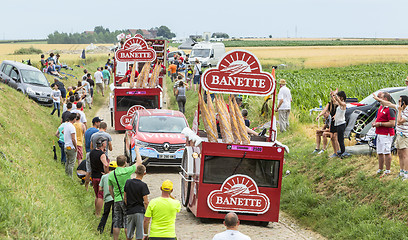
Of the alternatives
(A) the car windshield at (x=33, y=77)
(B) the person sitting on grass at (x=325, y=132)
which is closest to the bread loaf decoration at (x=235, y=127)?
(B) the person sitting on grass at (x=325, y=132)

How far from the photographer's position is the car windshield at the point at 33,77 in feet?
90.4

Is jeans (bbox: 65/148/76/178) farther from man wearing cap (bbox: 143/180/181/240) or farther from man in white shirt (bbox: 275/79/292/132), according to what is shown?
man in white shirt (bbox: 275/79/292/132)

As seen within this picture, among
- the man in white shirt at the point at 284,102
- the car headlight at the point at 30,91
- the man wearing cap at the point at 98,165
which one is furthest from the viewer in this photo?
the car headlight at the point at 30,91

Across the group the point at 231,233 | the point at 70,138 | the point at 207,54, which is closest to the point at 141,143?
the point at 70,138

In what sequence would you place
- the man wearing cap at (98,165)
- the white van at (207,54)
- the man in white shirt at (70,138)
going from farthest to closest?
the white van at (207,54), the man in white shirt at (70,138), the man wearing cap at (98,165)

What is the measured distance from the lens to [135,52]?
27.9 metres

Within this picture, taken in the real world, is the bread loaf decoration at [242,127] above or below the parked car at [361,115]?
above

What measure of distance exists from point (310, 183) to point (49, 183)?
23.9ft

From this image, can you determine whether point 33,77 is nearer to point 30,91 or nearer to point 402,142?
point 30,91

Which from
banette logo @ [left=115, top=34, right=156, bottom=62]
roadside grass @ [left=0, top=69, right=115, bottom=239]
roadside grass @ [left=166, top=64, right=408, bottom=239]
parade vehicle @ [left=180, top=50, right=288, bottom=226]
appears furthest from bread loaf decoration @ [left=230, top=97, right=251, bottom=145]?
banette logo @ [left=115, top=34, right=156, bottom=62]

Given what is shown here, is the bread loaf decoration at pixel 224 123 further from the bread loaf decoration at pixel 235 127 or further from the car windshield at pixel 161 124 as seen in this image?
the car windshield at pixel 161 124

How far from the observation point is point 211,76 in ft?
42.2

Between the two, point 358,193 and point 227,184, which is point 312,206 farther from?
point 227,184

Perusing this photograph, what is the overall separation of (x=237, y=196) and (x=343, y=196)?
3259mm
